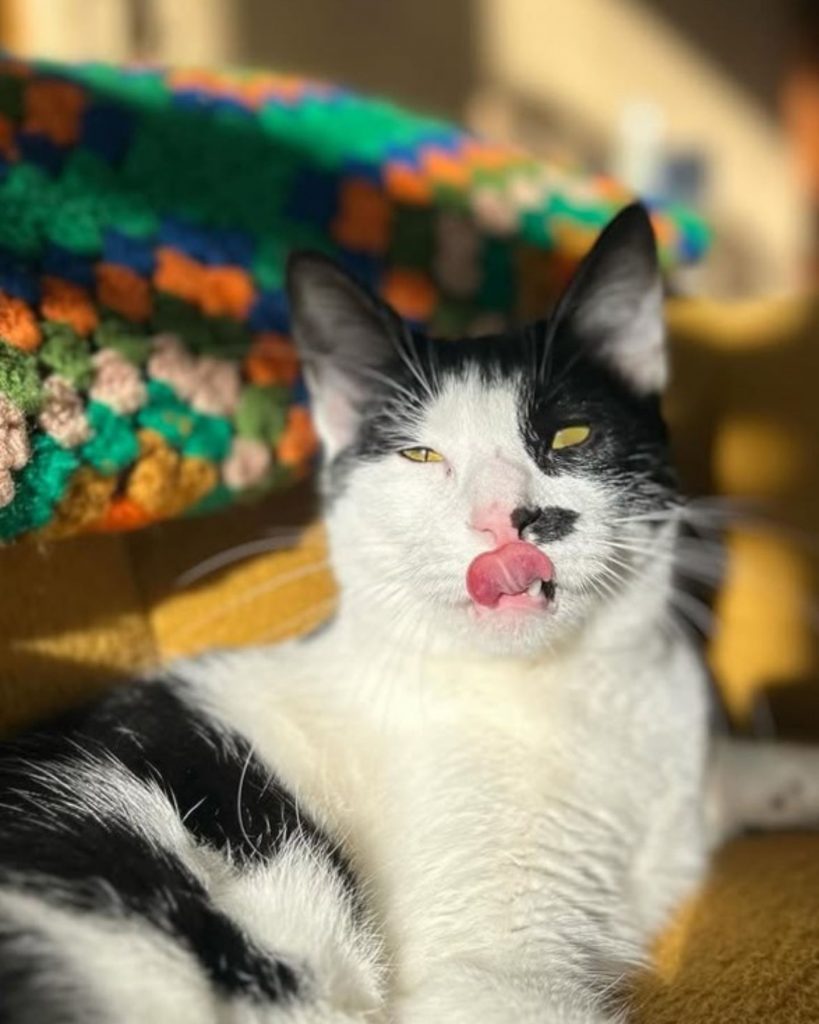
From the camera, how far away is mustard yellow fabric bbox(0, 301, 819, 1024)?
0.85 m

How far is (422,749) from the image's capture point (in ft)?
3.00

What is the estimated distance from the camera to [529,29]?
266cm

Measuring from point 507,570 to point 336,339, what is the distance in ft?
1.18

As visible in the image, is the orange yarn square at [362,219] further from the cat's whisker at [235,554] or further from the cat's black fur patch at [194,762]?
the cat's black fur patch at [194,762]

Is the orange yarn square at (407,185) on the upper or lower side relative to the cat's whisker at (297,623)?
upper

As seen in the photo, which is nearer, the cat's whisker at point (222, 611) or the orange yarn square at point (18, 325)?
the orange yarn square at point (18, 325)

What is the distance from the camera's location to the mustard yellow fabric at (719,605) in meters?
0.85

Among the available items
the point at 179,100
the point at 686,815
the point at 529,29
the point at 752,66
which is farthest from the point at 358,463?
the point at 752,66

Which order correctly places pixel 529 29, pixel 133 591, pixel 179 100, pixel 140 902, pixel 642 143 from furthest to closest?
pixel 642 143 → pixel 529 29 → pixel 179 100 → pixel 133 591 → pixel 140 902

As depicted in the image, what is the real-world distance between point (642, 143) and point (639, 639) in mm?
2305

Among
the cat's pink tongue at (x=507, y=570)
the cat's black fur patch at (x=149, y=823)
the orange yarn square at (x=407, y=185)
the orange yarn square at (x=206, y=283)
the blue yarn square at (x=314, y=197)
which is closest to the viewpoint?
the cat's black fur patch at (x=149, y=823)

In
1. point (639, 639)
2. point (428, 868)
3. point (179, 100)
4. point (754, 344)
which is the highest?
point (179, 100)

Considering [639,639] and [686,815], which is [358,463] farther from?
[686,815]

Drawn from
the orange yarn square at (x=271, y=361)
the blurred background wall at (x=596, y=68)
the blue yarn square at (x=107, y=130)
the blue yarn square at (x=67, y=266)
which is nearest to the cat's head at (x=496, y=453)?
the orange yarn square at (x=271, y=361)
